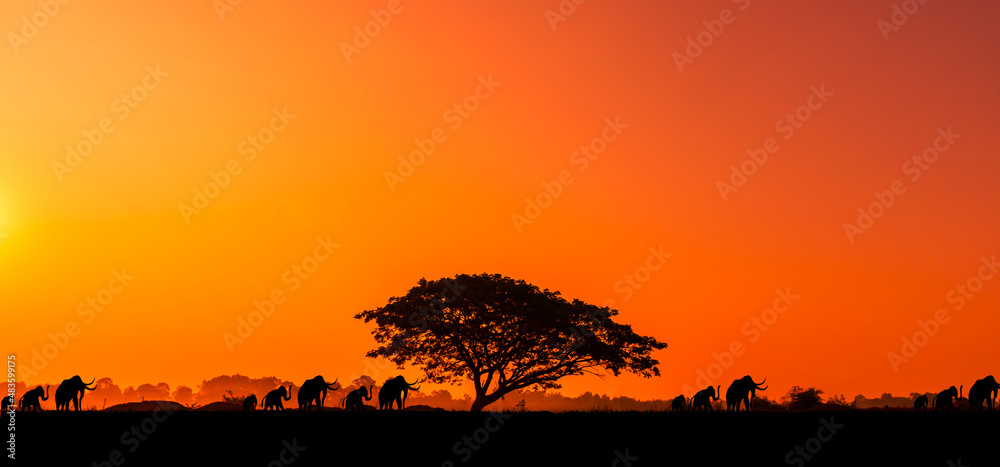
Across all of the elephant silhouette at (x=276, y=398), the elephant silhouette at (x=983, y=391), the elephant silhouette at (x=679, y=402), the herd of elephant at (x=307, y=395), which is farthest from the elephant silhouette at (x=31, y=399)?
the elephant silhouette at (x=983, y=391)

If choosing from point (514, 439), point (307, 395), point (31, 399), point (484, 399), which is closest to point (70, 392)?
point (31, 399)

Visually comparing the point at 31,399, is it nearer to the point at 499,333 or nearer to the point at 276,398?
the point at 276,398

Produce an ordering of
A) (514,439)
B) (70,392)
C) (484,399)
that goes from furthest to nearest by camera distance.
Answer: (484,399)
(70,392)
(514,439)

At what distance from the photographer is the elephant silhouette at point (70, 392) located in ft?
122

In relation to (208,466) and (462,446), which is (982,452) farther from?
(208,466)

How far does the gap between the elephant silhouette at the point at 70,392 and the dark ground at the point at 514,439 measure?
32.6 feet

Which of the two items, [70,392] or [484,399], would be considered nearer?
[70,392]

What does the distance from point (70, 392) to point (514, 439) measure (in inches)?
807

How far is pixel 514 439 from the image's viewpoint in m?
25.2

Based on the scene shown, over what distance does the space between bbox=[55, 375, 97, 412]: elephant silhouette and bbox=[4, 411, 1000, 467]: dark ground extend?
391 inches

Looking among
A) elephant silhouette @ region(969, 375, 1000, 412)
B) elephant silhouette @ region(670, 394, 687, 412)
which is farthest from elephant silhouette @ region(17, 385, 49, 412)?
elephant silhouette @ region(969, 375, 1000, 412)

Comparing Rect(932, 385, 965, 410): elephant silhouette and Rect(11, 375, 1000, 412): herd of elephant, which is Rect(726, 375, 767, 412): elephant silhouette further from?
Rect(932, 385, 965, 410): elephant silhouette

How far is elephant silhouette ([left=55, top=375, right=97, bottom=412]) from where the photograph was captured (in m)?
37.2

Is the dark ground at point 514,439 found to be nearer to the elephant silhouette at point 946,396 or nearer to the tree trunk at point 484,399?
the elephant silhouette at point 946,396
